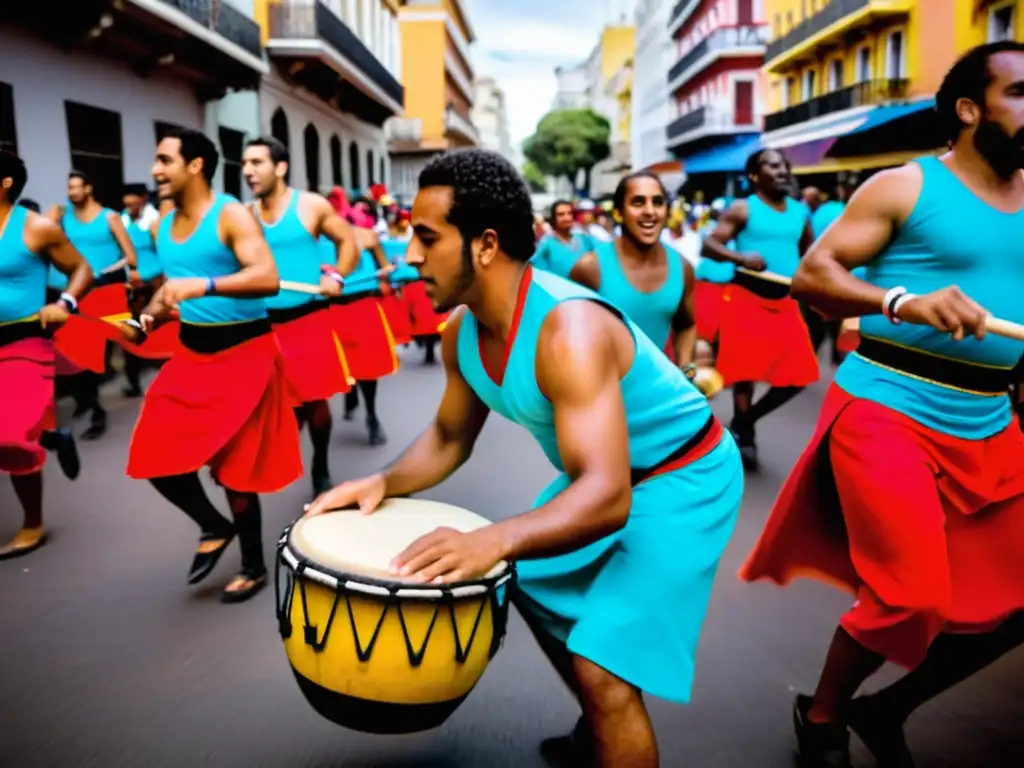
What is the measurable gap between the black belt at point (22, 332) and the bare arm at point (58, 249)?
0.22m

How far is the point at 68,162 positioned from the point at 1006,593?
13669 mm

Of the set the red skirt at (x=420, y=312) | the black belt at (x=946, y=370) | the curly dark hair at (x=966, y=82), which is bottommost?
the red skirt at (x=420, y=312)

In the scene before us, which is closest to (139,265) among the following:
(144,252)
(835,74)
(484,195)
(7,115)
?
(144,252)

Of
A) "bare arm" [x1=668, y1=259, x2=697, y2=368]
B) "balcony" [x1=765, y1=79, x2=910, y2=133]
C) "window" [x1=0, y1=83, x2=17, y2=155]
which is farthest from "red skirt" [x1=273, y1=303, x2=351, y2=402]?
"balcony" [x1=765, y1=79, x2=910, y2=133]

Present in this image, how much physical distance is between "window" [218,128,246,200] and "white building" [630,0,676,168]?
43.9 metres

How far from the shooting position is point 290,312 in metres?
6.17

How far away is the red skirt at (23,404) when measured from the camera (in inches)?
187

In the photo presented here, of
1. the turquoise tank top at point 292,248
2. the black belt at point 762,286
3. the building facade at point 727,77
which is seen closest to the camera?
the turquoise tank top at point 292,248

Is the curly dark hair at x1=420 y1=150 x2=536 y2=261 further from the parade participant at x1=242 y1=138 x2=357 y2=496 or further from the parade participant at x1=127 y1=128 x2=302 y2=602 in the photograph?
the parade participant at x1=242 y1=138 x2=357 y2=496

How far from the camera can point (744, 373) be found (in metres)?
6.60

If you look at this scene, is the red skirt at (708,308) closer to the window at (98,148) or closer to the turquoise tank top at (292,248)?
the turquoise tank top at (292,248)

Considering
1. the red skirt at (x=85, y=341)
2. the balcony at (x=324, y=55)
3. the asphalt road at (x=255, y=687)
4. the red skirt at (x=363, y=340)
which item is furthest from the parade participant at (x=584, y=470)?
the balcony at (x=324, y=55)

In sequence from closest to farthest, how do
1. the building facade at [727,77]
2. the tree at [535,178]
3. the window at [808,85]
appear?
the window at [808,85] → the building facade at [727,77] → the tree at [535,178]

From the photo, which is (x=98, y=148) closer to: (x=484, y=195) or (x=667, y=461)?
(x=484, y=195)
